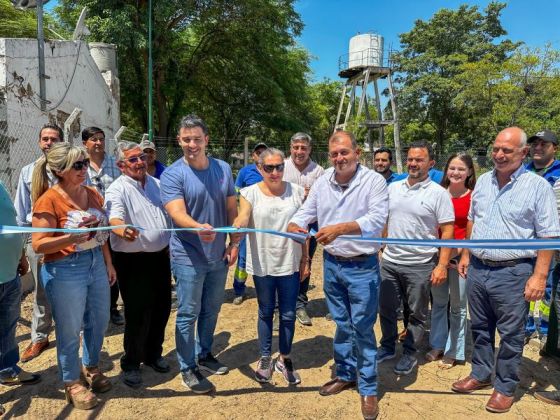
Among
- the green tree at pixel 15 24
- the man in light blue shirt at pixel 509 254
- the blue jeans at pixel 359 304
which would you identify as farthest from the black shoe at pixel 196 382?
the green tree at pixel 15 24

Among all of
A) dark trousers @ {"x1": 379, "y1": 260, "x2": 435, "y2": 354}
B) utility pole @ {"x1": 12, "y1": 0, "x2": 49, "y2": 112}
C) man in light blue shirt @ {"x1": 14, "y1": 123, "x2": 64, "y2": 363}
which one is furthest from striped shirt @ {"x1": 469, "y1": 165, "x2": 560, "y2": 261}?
utility pole @ {"x1": 12, "y1": 0, "x2": 49, "y2": 112}

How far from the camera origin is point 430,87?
27.6 meters

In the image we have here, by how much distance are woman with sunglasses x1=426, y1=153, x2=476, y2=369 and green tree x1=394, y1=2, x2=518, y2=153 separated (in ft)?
86.5

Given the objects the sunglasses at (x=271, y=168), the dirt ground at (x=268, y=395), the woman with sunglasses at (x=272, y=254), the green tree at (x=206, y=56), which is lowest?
the dirt ground at (x=268, y=395)

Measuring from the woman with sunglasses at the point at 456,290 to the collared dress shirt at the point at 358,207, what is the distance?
1.12m

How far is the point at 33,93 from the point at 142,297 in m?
4.84

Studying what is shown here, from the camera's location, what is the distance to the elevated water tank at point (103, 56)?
1026 centimetres

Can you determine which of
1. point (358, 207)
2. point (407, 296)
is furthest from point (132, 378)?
point (407, 296)

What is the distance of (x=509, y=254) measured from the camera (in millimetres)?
2857

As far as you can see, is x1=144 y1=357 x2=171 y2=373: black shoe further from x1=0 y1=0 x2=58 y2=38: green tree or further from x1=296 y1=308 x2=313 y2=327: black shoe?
x1=0 y1=0 x2=58 y2=38: green tree

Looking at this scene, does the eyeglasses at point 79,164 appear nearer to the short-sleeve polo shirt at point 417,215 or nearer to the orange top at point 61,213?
the orange top at point 61,213

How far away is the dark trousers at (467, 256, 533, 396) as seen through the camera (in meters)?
2.87

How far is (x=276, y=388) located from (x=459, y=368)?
1697 millimetres

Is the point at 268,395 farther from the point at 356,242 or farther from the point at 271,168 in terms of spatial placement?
the point at 271,168
